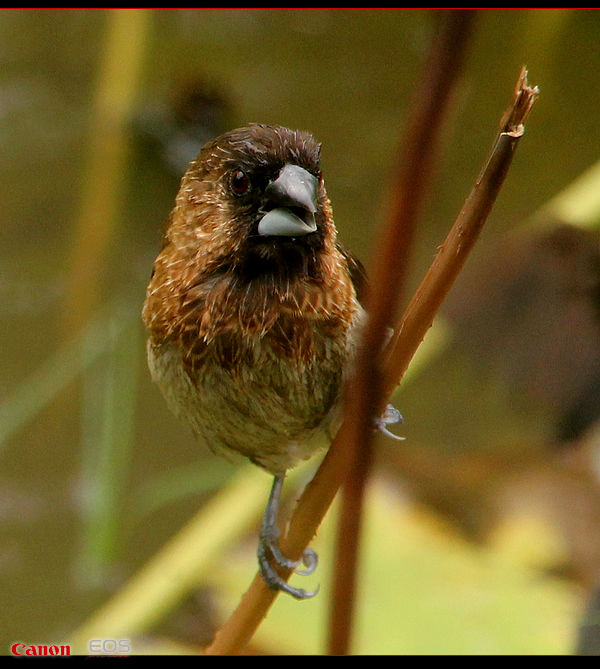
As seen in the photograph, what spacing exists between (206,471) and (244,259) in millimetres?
2051

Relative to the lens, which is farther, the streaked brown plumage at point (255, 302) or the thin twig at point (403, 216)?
the streaked brown plumage at point (255, 302)

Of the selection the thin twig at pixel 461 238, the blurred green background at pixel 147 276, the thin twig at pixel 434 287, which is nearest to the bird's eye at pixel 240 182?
the thin twig at pixel 434 287

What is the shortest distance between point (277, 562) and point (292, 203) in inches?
33.7

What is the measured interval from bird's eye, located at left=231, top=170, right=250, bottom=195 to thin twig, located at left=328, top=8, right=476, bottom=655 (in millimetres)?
1152

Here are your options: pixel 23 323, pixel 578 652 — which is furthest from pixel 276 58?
pixel 578 652

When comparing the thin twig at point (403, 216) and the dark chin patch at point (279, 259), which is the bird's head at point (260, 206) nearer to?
the dark chin patch at point (279, 259)

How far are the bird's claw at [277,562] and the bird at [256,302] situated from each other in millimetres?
33

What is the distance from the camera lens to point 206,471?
350 centimetres

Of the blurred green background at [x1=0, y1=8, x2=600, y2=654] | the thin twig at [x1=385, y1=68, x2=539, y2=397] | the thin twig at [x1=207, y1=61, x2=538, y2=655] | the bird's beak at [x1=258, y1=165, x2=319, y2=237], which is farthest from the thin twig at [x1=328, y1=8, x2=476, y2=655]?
the blurred green background at [x1=0, y1=8, x2=600, y2=654]

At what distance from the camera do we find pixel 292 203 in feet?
4.70

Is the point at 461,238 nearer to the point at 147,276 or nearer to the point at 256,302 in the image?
the point at 256,302

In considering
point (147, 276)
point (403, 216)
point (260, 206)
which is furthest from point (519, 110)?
point (147, 276)

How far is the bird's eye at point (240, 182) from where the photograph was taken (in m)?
1.56

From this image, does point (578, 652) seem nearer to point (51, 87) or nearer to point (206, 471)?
point (206, 471)
